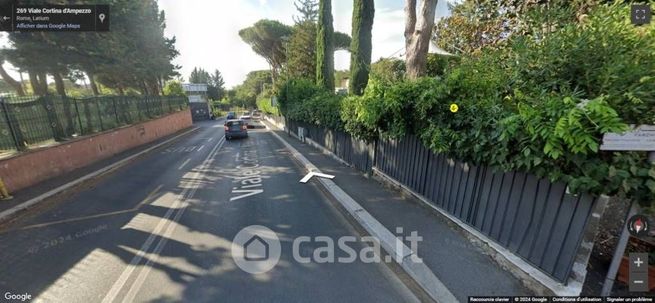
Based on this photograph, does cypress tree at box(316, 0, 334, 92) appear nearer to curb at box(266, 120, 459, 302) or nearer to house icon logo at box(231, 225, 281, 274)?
curb at box(266, 120, 459, 302)

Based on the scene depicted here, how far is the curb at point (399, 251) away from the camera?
292cm

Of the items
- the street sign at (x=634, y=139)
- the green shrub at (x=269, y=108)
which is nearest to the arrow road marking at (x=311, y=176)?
the street sign at (x=634, y=139)

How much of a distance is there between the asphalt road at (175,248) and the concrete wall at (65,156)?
4.85 ft

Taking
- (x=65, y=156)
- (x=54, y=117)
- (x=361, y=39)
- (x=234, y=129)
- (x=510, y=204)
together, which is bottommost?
(x=234, y=129)

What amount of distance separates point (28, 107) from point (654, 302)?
44.7 ft

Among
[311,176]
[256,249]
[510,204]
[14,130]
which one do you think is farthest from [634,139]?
[14,130]

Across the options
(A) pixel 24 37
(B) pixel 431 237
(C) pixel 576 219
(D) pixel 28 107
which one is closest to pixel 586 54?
(C) pixel 576 219

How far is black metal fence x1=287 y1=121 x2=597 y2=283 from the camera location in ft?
8.66

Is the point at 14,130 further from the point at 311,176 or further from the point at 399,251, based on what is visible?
the point at 399,251

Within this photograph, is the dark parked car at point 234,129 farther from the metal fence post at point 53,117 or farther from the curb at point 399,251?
the curb at point 399,251

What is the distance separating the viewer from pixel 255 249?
12.8 feet

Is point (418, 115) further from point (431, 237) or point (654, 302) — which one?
point (654, 302)

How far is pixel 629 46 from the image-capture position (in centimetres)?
250

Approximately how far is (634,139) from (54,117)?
533 inches
